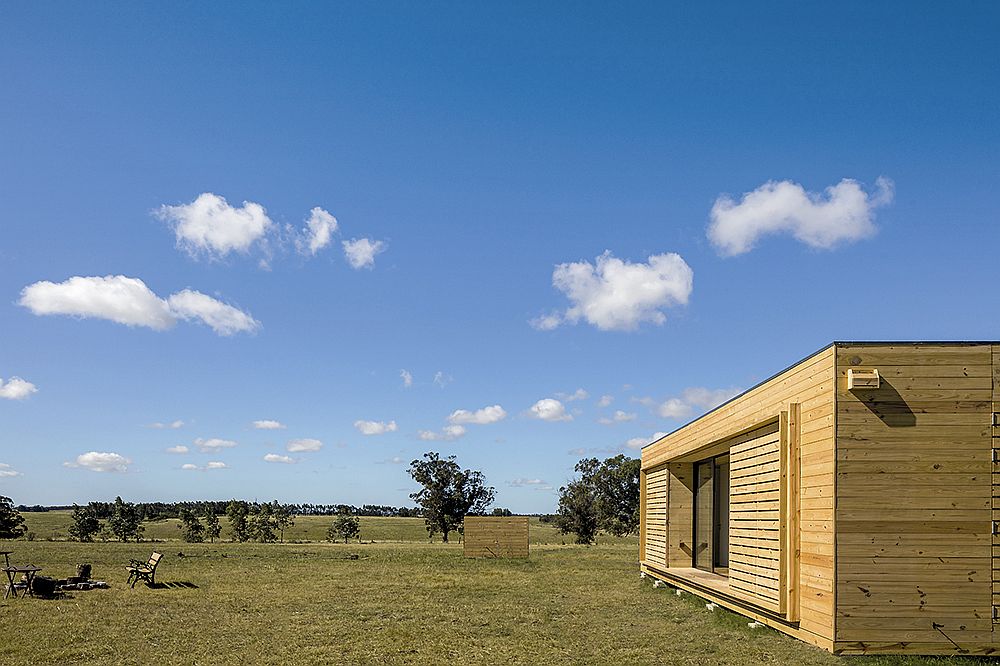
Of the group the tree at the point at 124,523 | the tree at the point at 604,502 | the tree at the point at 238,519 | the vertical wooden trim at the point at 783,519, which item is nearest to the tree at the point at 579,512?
the tree at the point at 604,502

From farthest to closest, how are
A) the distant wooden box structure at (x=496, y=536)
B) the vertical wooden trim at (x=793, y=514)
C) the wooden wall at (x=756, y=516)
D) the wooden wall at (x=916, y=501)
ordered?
the distant wooden box structure at (x=496, y=536) < the wooden wall at (x=756, y=516) < the vertical wooden trim at (x=793, y=514) < the wooden wall at (x=916, y=501)

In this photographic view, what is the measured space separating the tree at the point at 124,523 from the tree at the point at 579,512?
2875 cm

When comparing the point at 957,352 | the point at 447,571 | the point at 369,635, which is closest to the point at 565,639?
the point at 369,635

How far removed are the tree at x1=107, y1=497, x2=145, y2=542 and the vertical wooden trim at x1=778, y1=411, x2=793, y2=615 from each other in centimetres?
5296

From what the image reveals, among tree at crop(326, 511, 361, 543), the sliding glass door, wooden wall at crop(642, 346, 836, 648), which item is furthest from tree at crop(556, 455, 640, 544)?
wooden wall at crop(642, 346, 836, 648)

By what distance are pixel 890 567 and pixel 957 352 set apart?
114 inches

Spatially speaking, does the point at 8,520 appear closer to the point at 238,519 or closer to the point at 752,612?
the point at 238,519

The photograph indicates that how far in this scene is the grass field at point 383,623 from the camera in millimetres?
11812

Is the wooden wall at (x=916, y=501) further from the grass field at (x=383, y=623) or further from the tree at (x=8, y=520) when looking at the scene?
the tree at (x=8, y=520)

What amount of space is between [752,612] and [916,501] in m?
3.89

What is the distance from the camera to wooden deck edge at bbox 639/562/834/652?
10889 mm

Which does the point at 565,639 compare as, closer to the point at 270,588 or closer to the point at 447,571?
the point at 270,588

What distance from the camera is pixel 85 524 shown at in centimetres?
5456

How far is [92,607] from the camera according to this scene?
16516 millimetres
